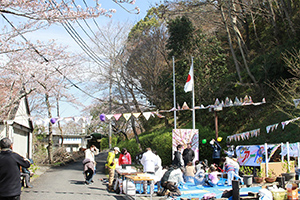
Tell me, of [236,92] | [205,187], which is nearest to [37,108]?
[236,92]

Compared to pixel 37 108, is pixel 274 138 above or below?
→ below

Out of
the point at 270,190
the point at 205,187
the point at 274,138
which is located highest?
the point at 274,138

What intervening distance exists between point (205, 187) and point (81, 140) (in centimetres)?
3383

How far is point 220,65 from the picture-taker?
23375mm

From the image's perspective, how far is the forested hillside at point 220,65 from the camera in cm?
1762

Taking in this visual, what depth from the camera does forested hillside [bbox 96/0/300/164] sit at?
17.6 metres

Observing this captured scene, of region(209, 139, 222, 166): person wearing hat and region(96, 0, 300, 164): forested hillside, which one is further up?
region(96, 0, 300, 164): forested hillside

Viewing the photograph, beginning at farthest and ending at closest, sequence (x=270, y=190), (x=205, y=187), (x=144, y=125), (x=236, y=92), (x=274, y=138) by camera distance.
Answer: (x=144, y=125), (x=236, y=92), (x=274, y=138), (x=205, y=187), (x=270, y=190)

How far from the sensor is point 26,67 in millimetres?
11773

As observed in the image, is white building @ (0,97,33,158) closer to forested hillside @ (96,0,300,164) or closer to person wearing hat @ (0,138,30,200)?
forested hillside @ (96,0,300,164)

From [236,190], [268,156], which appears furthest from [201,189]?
[236,190]

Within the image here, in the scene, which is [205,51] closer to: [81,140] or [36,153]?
[36,153]

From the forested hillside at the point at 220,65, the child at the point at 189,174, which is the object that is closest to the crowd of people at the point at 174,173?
the child at the point at 189,174

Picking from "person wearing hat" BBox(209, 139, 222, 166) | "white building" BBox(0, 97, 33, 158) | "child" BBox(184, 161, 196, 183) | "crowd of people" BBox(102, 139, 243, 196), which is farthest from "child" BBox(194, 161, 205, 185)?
"white building" BBox(0, 97, 33, 158)
